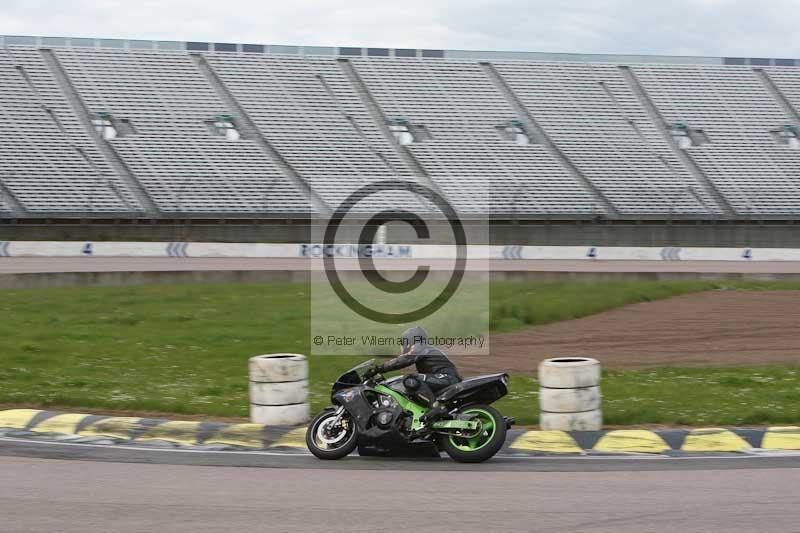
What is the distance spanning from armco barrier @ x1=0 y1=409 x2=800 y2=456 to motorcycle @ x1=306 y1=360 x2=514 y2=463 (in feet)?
2.40

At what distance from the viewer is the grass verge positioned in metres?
11.9

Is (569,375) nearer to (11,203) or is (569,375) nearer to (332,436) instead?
(332,436)

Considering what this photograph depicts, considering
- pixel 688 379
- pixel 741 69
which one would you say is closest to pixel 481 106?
pixel 741 69

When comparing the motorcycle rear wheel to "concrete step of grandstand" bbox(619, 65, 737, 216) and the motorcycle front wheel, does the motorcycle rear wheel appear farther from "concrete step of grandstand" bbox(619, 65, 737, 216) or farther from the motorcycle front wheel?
"concrete step of grandstand" bbox(619, 65, 737, 216)

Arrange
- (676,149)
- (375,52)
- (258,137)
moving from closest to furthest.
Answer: (258,137), (676,149), (375,52)

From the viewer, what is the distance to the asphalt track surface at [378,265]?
32.1 metres

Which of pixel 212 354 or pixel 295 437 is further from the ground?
pixel 212 354

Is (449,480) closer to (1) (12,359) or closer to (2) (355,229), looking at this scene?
(1) (12,359)

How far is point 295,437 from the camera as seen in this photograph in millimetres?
10008

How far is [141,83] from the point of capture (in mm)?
46594

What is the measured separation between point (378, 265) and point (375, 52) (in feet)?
67.0

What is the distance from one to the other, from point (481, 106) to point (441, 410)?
135 ft

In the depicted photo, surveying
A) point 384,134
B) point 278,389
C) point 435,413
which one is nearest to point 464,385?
point 435,413

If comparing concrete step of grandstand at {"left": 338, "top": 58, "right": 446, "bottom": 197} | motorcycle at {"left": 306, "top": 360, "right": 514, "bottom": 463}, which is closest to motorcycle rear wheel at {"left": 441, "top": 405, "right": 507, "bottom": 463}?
motorcycle at {"left": 306, "top": 360, "right": 514, "bottom": 463}
